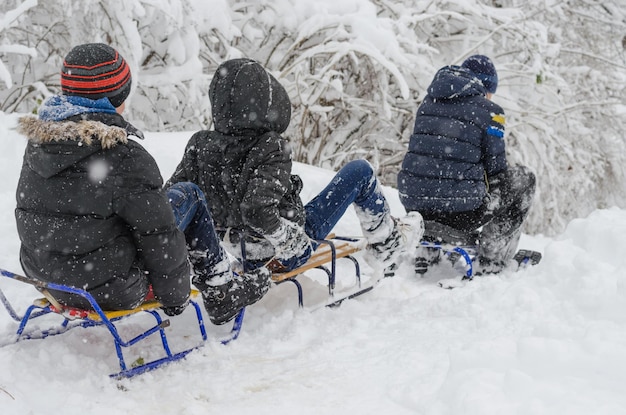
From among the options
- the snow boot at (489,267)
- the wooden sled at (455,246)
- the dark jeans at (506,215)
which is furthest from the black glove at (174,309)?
the snow boot at (489,267)

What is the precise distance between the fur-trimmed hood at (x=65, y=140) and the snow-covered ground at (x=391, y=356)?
0.85 m

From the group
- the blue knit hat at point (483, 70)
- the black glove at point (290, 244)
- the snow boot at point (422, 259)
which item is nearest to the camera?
the black glove at point (290, 244)

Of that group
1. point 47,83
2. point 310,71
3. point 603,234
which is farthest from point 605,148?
point 47,83

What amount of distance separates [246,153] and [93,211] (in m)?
0.98

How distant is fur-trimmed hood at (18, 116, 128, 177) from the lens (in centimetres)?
244

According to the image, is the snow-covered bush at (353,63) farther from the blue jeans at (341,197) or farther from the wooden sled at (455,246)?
the blue jeans at (341,197)

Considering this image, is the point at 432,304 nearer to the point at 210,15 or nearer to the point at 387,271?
the point at 387,271

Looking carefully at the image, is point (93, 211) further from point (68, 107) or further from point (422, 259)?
point (422, 259)

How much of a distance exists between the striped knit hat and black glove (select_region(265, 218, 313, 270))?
113 centimetres

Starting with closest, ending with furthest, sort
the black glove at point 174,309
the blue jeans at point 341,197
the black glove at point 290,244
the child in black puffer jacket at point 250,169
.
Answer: the black glove at point 174,309
the child in black puffer jacket at point 250,169
the black glove at point 290,244
the blue jeans at point 341,197

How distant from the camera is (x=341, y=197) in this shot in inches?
151

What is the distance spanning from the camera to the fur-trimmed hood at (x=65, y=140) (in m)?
2.44

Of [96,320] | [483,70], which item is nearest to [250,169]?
[96,320]

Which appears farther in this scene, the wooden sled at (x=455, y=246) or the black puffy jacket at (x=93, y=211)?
the wooden sled at (x=455, y=246)
